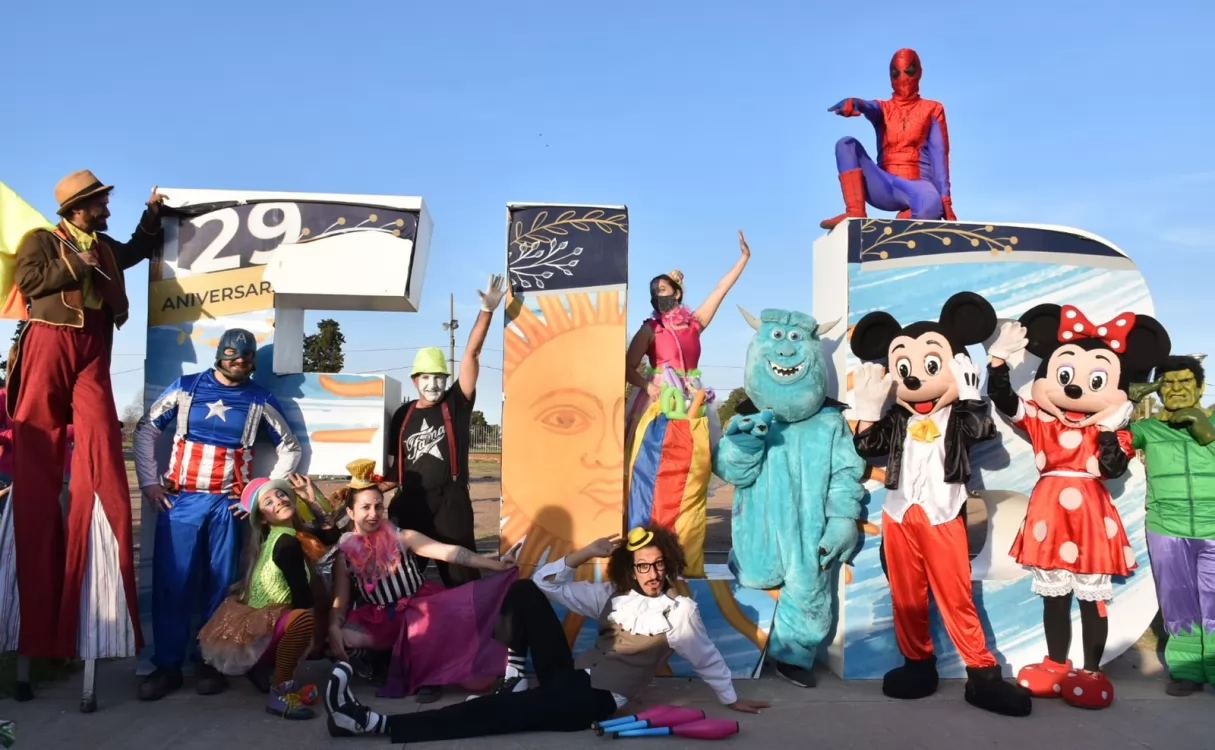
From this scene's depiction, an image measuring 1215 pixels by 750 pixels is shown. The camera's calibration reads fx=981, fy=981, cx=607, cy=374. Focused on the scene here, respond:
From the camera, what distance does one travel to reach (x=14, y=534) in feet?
15.2

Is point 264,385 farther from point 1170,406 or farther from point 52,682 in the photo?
point 1170,406

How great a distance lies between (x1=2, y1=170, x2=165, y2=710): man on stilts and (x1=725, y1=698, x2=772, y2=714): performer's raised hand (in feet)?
9.28

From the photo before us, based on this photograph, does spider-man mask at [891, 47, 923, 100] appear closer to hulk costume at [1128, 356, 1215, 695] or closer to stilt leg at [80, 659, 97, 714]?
hulk costume at [1128, 356, 1215, 695]

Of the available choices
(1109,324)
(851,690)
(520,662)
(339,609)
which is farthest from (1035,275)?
(339,609)

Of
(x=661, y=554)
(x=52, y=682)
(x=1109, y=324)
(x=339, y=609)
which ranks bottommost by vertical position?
(x=52, y=682)

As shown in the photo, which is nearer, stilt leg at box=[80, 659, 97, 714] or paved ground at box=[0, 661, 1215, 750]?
paved ground at box=[0, 661, 1215, 750]

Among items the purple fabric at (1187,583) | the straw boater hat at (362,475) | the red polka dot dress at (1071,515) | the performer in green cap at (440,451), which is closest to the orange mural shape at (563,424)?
the performer in green cap at (440,451)

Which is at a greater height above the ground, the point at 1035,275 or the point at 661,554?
the point at 1035,275

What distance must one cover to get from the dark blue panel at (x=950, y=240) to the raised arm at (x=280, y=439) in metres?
3.13

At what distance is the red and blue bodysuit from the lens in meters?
4.85

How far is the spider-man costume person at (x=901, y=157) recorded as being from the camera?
5.54 meters

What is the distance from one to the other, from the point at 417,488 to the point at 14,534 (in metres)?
1.88

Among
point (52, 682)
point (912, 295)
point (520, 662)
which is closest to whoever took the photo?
point (520, 662)

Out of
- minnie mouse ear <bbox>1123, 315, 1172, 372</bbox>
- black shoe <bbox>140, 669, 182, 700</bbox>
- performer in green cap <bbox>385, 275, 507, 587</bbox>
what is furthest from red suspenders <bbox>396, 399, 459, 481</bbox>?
minnie mouse ear <bbox>1123, 315, 1172, 372</bbox>
